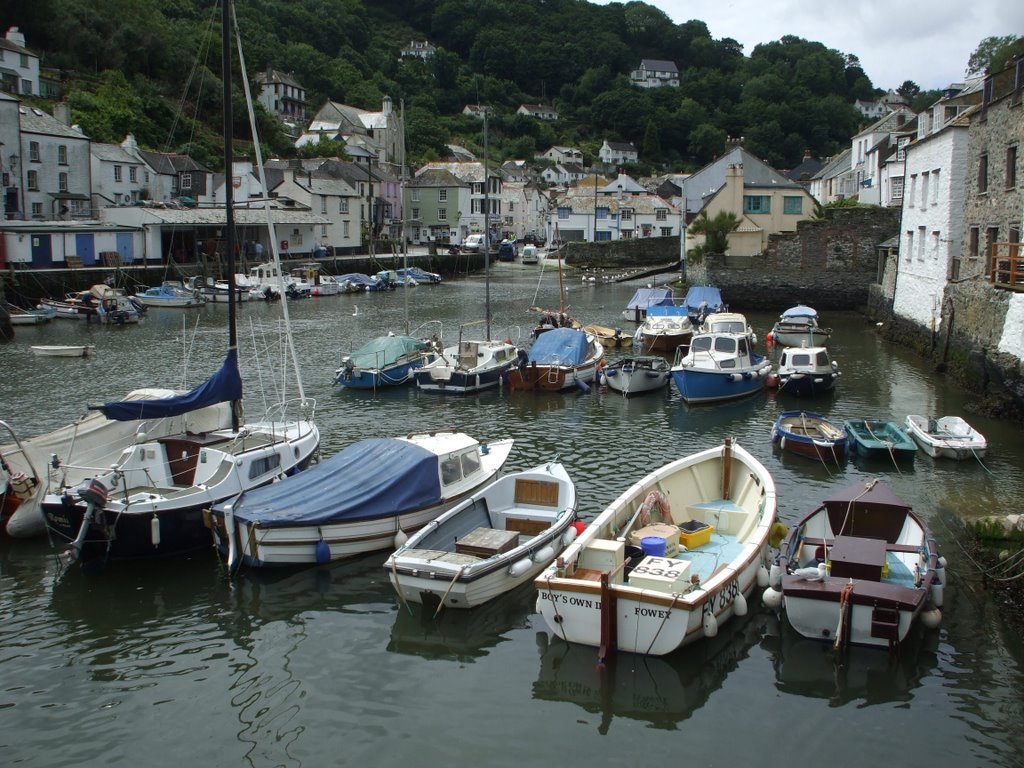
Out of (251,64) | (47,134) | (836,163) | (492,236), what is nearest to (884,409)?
(47,134)

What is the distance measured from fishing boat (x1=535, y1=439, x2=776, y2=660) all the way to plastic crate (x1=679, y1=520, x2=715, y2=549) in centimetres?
2

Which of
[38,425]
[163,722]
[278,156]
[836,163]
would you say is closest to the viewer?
[163,722]

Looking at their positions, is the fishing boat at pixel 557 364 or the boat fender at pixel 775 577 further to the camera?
the fishing boat at pixel 557 364

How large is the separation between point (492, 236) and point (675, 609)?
98.0 m

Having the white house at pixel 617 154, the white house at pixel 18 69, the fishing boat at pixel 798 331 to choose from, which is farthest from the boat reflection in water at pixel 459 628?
the white house at pixel 617 154

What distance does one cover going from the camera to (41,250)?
182 feet

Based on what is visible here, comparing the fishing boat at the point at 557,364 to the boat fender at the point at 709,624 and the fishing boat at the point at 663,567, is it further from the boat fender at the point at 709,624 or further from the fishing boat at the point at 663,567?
the boat fender at the point at 709,624

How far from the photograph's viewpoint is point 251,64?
127875 millimetres

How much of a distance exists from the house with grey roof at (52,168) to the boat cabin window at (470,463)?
54484 millimetres

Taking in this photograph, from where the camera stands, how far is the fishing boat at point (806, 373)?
99.0 ft

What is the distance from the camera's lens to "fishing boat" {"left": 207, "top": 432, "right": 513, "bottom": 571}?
1515 cm

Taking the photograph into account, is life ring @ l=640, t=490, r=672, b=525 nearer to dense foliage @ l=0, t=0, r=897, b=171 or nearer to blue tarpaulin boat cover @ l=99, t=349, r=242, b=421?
blue tarpaulin boat cover @ l=99, t=349, r=242, b=421

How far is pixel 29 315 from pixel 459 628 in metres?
41.6

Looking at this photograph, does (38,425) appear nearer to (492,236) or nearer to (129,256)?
(129,256)
